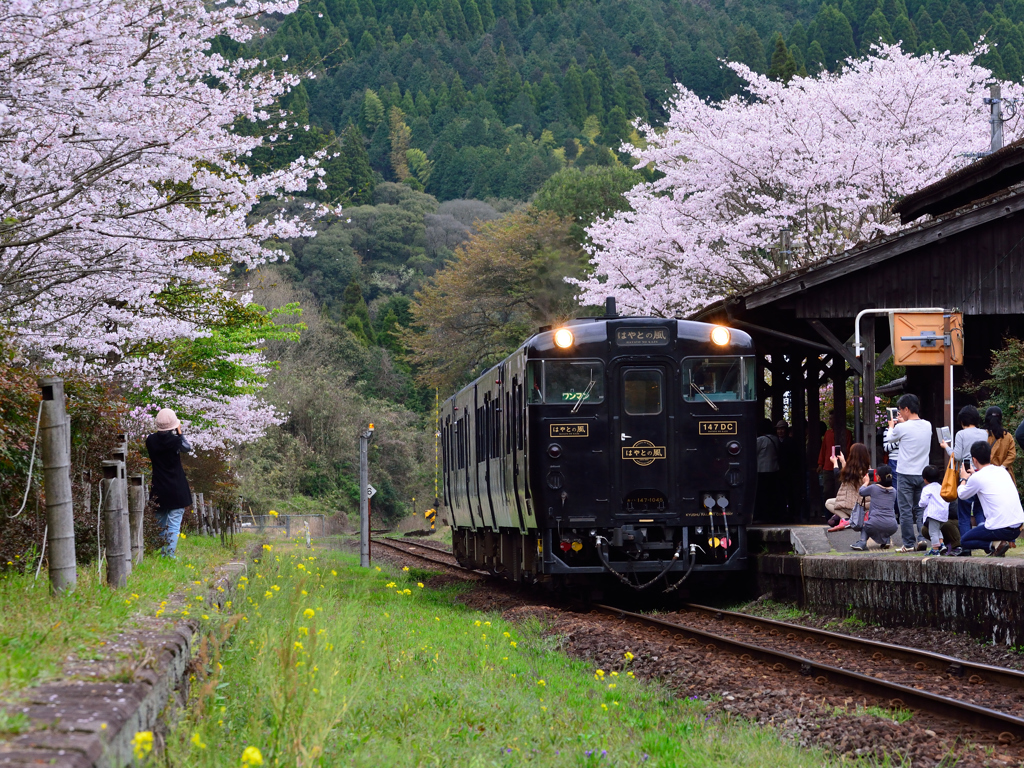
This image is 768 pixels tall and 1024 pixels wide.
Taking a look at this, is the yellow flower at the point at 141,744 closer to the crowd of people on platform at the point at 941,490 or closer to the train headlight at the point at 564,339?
the crowd of people on platform at the point at 941,490

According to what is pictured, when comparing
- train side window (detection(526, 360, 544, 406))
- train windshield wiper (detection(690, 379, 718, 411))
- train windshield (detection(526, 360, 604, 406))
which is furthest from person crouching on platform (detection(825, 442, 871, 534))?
train side window (detection(526, 360, 544, 406))

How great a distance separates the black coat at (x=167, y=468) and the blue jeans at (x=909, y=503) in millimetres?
7347

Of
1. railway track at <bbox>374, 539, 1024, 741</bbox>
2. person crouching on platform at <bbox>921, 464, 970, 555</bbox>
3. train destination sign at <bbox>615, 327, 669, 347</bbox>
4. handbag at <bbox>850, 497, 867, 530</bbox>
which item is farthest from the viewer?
handbag at <bbox>850, 497, 867, 530</bbox>

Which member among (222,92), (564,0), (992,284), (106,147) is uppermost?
(564,0)

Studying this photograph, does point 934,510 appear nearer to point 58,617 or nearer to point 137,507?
point 137,507

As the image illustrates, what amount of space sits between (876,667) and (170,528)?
23.7ft

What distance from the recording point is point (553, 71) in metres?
111

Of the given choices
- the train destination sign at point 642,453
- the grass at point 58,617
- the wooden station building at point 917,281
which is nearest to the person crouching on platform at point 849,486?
the wooden station building at point 917,281

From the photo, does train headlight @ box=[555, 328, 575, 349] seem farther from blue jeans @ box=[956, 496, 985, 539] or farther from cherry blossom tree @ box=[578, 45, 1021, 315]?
cherry blossom tree @ box=[578, 45, 1021, 315]

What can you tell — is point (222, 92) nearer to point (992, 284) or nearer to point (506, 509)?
point (506, 509)

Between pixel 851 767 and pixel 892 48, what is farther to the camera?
pixel 892 48

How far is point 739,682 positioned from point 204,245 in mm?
10504

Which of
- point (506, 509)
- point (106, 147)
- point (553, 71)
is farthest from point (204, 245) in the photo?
point (553, 71)

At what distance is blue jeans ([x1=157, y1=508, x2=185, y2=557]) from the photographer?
1207cm
